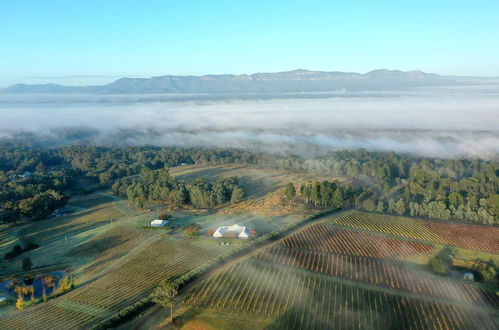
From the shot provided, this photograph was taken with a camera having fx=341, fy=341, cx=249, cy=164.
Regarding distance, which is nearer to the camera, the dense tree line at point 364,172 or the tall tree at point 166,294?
the tall tree at point 166,294

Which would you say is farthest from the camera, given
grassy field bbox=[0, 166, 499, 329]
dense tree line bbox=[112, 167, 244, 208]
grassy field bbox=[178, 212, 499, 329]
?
dense tree line bbox=[112, 167, 244, 208]

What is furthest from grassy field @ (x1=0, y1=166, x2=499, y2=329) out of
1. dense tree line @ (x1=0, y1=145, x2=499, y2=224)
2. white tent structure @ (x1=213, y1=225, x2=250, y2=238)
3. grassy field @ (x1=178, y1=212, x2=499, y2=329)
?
dense tree line @ (x1=0, y1=145, x2=499, y2=224)

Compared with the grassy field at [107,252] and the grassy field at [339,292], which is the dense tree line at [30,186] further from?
the grassy field at [339,292]

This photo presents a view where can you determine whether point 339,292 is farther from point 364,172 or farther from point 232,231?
point 364,172

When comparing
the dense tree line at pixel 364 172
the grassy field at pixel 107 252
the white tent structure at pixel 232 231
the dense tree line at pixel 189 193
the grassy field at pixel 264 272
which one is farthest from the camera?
the dense tree line at pixel 189 193

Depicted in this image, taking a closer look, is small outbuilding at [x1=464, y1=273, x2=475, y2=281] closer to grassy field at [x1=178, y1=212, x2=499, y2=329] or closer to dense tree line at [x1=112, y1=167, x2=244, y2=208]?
grassy field at [x1=178, y1=212, x2=499, y2=329]

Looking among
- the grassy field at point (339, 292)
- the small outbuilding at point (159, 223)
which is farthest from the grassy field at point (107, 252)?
the grassy field at point (339, 292)

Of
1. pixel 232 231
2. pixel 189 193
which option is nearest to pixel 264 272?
pixel 232 231
